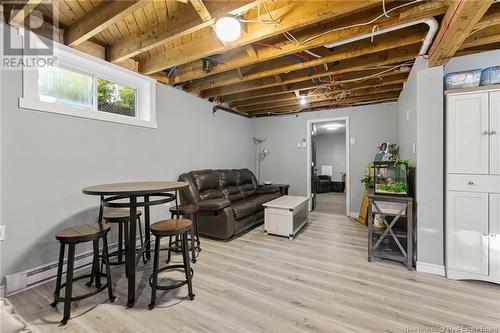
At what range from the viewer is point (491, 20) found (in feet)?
5.63

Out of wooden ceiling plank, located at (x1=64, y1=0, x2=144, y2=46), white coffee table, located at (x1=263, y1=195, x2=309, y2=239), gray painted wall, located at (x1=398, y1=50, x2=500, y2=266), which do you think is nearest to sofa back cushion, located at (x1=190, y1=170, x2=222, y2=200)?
white coffee table, located at (x1=263, y1=195, x2=309, y2=239)

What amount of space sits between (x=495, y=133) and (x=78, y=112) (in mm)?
4164

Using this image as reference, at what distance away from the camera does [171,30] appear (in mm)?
2113

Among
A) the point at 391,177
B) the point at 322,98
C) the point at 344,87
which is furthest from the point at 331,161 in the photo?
the point at 391,177

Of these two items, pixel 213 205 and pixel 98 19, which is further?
pixel 213 205

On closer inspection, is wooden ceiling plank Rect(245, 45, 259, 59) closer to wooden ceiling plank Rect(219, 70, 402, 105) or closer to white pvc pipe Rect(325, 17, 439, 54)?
white pvc pipe Rect(325, 17, 439, 54)

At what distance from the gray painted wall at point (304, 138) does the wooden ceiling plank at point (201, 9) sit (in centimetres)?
379

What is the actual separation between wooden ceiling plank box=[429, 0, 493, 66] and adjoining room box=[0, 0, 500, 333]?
0.01m

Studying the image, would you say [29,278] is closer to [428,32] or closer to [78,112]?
[78,112]

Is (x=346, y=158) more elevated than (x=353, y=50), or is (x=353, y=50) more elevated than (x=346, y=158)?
(x=353, y=50)

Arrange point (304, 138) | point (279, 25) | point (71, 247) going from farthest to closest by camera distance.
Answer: point (304, 138), point (279, 25), point (71, 247)

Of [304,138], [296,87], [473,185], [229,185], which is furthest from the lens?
[304,138]

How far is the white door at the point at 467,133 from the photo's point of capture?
2033 mm

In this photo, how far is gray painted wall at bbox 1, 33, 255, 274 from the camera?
1.95m
